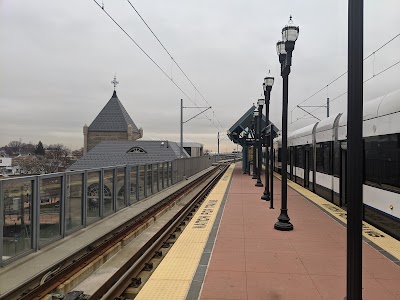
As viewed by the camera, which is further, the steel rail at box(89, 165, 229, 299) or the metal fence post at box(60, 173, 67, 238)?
the metal fence post at box(60, 173, 67, 238)

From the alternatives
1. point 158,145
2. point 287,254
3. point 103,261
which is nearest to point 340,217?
point 287,254

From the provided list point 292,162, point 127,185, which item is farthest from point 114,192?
point 292,162

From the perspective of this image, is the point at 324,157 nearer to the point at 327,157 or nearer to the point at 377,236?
the point at 327,157

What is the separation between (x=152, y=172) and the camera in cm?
1856

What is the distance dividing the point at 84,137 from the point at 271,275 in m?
82.3

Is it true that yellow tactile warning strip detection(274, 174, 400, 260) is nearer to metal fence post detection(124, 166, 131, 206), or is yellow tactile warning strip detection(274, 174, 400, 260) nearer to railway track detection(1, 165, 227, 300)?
railway track detection(1, 165, 227, 300)

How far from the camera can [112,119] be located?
85812mm

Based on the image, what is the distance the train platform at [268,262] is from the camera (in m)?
5.05

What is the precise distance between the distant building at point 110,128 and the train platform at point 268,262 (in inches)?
2930

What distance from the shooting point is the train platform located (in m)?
5.05

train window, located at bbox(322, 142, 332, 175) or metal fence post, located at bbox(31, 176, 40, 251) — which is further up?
train window, located at bbox(322, 142, 332, 175)

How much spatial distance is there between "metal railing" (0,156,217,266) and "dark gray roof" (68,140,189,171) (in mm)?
33217

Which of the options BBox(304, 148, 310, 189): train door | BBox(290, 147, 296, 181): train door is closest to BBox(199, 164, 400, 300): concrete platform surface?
BBox(304, 148, 310, 189): train door

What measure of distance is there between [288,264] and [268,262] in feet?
1.11
